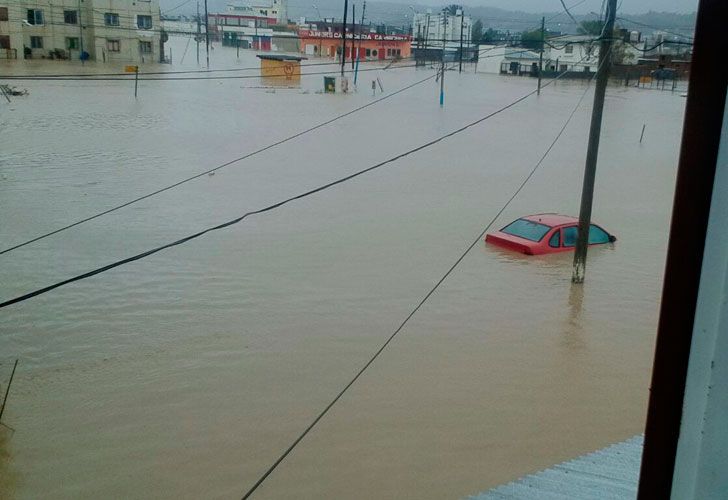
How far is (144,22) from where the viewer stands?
6606 centimetres

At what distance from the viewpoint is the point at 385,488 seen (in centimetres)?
712

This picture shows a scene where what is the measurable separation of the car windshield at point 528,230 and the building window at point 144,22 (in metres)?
58.1

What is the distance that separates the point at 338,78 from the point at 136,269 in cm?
4845

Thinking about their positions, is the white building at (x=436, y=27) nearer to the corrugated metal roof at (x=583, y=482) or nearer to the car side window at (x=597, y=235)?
the car side window at (x=597, y=235)

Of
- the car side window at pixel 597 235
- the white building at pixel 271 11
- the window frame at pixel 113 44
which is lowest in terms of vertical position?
the car side window at pixel 597 235

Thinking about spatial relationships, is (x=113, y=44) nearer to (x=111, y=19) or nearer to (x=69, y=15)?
(x=111, y=19)

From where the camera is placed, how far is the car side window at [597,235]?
15797mm

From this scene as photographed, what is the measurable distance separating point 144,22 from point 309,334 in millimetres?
62216

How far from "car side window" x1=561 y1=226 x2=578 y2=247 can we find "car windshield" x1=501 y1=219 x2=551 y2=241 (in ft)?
1.22

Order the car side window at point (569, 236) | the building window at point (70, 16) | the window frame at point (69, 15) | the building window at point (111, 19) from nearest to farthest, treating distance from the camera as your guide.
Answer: the car side window at point (569, 236)
the window frame at point (69, 15)
the building window at point (70, 16)
the building window at point (111, 19)

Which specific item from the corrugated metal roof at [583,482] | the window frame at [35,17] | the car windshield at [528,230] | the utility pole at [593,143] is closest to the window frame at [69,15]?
the window frame at [35,17]

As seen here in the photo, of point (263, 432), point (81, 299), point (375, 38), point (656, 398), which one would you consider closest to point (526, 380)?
point (263, 432)

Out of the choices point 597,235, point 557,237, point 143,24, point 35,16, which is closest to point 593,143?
point 557,237

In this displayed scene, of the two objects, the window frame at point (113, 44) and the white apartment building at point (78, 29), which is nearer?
the white apartment building at point (78, 29)
